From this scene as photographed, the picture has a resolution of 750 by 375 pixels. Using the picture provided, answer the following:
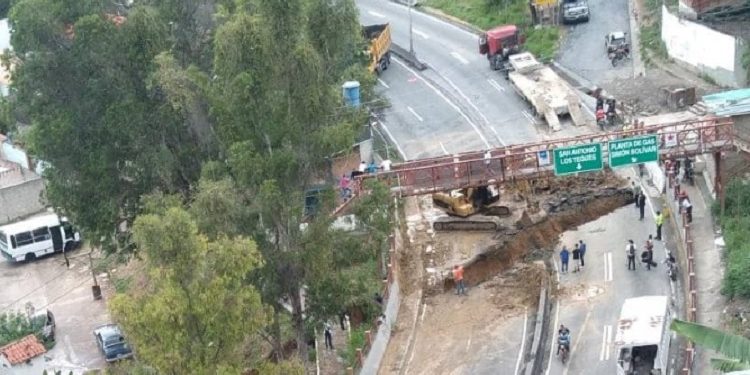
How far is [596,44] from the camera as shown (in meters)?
68.2

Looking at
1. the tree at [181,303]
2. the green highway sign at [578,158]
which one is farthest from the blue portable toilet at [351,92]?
the tree at [181,303]

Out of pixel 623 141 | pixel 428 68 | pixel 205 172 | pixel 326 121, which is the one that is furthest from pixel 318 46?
pixel 428 68

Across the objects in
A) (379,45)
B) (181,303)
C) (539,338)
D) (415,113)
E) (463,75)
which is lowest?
(539,338)

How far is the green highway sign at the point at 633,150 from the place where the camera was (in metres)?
45.8

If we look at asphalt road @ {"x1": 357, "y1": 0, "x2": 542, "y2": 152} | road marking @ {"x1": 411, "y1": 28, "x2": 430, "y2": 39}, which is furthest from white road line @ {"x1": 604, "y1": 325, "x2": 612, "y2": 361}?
road marking @ {"x1": 411, "y1": 28, "x2": 430, "y2": 39}

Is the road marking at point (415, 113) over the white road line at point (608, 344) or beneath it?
over

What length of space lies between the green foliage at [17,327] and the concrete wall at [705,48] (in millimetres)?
33959

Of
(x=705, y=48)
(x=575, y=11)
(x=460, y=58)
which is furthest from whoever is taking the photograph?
(x=575, y=11)

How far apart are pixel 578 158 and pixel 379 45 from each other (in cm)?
2474

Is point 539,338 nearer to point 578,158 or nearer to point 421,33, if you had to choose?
point 578,158

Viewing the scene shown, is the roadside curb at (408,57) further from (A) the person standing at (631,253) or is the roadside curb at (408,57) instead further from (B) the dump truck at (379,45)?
(A) the person standing at (631,253)

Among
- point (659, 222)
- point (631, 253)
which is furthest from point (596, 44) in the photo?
point (631, 253)

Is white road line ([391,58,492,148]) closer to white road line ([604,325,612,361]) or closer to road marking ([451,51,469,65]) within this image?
road marking ([451,51,469,65])

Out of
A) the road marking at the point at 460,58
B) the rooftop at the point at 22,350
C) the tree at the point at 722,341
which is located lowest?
the rooftop at the point at 22,350
